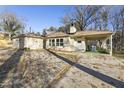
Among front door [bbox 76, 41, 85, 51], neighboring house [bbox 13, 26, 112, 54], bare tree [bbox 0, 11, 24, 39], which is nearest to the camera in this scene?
neighboring house [bbox 13, 26, 112, 54]

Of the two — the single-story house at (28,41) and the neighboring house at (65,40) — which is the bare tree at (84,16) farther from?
the single-story house at (28,41)

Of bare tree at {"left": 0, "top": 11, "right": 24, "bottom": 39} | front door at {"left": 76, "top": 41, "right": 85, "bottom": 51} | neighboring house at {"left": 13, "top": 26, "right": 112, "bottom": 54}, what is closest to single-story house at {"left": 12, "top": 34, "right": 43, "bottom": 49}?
neighboring house at {"left": 13, "top": 26, "right": 112, "bottom": 54}

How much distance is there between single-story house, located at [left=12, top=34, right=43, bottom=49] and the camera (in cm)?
2006

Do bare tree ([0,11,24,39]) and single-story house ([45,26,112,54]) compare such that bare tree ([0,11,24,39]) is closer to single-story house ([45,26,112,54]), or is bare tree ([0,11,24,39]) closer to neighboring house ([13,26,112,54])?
neighboring house ([13,26,112,54])

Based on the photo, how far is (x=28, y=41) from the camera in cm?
2014

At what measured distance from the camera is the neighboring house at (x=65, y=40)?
57.2 feet

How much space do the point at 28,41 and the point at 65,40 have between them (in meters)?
4.88

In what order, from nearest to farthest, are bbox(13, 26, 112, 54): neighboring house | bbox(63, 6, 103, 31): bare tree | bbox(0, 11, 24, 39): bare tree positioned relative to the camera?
bbox(13, 26, 112, 54): neighboring house
bbox(63, 6, 103, 31): bare tree
bbox(0, 11, 24, 39): bare tree

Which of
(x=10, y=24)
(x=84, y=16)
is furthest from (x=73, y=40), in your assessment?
(x=10, y=24)

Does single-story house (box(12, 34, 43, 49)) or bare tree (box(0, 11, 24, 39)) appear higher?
bare tree (box(0, 11, 24, 39))

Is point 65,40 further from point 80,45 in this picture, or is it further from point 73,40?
point 80,45

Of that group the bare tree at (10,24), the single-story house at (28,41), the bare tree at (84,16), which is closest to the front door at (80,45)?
the single-story house at (28,41)
